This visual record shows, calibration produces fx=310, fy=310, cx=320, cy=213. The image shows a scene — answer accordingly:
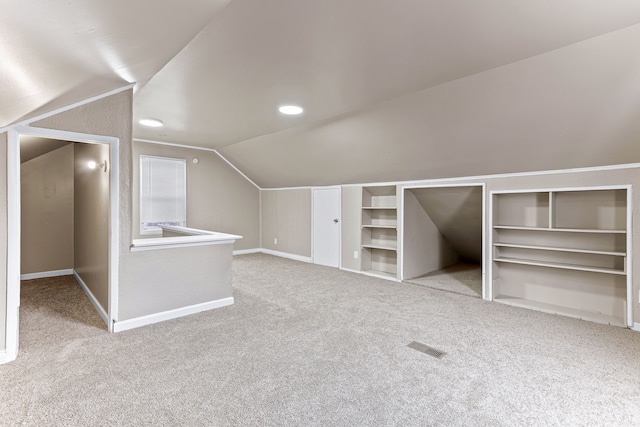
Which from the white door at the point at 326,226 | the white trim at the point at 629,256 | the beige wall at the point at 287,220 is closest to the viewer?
the white trim at the point at 629,256

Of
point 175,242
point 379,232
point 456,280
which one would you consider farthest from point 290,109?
point 456,280

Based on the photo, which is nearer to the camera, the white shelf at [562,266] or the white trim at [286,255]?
the white shelf at [562,266]

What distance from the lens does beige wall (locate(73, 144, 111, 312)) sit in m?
3.08

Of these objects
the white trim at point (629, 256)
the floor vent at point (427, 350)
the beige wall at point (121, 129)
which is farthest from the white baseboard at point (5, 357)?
the white trim at point (629, 256)

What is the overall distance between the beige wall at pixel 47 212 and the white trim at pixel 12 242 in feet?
10.7

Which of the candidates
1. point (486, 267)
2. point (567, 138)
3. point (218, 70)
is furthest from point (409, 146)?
point (218, 70)

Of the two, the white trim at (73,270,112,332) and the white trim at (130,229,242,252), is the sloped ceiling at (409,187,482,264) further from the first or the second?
the white trim at (73,270,112,332)

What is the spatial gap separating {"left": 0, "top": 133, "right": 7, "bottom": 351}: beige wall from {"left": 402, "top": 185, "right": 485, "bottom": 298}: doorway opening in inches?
173

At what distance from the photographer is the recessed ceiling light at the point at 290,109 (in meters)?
3.40

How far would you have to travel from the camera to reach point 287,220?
6.86 m

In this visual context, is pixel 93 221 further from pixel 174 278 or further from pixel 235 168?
pixel 235 168

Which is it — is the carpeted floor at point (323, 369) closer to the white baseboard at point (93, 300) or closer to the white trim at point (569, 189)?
the white baseboard at point (93, 300)

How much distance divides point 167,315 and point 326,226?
3387 millimetres

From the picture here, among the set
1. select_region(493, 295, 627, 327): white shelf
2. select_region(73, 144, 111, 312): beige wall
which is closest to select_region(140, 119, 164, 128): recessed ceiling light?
select_region(73, 144, 111, 312): beige wall
